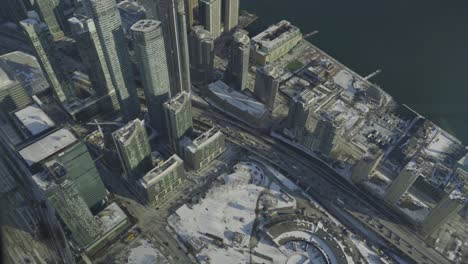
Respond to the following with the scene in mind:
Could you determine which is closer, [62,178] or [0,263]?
[0,263]

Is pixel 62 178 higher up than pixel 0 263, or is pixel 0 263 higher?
pixel 0 263

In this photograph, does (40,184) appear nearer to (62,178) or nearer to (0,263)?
(62,178)

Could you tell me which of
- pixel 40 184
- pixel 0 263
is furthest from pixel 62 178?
pixel 0 263

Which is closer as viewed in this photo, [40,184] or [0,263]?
Result: [0,263]

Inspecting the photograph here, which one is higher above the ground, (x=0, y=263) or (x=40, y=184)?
(x=0, y=263)
